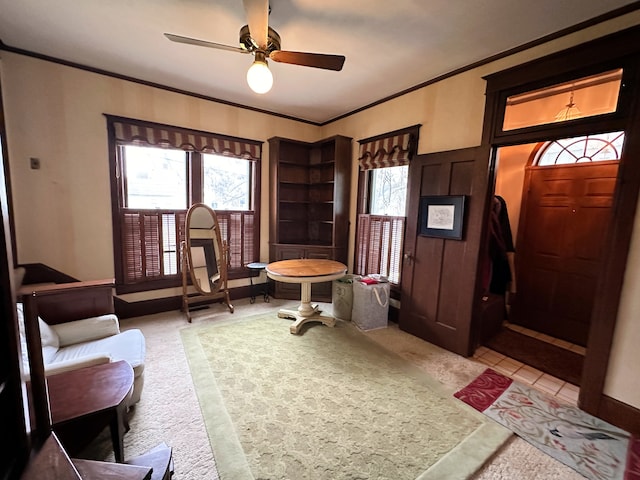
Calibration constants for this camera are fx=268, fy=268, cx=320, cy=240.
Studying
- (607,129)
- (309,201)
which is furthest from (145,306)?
(607,129)

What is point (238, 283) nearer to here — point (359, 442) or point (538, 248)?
point (359, 442)

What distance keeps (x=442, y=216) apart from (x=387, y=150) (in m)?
1.13

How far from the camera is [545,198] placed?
317cm

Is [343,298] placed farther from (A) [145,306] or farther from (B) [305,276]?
(A) [145,306]

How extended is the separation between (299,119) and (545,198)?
3.52m

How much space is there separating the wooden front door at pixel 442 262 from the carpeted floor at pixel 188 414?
205 mm

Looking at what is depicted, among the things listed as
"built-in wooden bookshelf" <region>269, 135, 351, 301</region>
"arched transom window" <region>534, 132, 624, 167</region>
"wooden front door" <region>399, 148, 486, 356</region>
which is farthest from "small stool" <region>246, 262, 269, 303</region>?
"arched transom window" <region>534, 132, 624, 167</region>

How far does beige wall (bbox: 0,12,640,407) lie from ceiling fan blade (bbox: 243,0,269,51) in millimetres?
1928

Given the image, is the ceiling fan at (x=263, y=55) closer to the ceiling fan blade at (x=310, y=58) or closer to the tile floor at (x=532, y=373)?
the ceiling fan blade at (x=310, y=58)

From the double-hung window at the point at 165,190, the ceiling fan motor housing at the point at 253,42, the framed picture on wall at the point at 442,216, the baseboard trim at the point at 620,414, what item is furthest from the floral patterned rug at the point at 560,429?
the double-hung window at the point at 165,190

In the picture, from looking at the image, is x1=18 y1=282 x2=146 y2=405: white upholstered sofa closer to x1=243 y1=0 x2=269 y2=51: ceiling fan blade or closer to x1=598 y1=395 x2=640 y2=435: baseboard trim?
x1=243 y1=0 x2=269 y2=51: ceiling fan blade

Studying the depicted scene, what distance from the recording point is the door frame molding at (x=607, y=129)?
1.74 m

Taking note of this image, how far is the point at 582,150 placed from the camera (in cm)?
290

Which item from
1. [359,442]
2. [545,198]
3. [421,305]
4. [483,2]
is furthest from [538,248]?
[359,442]
